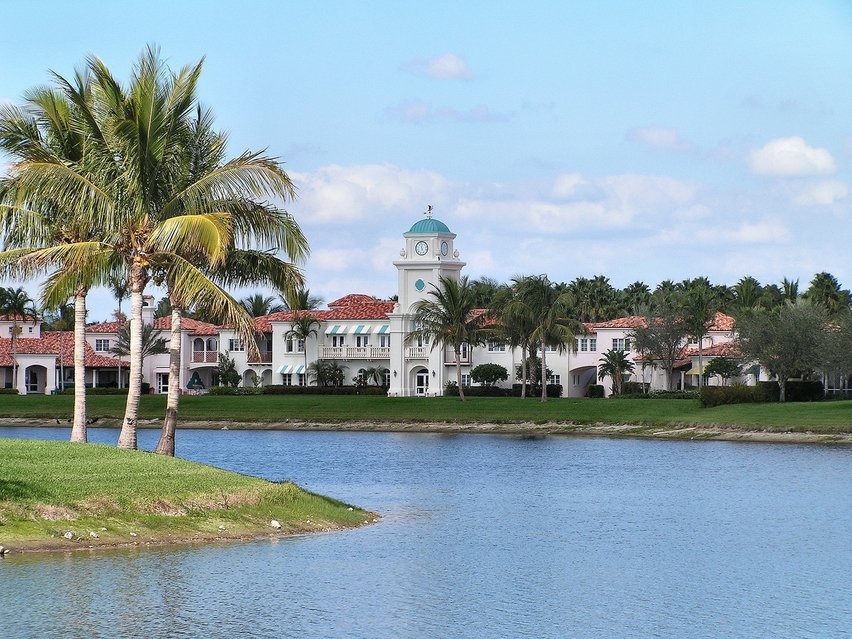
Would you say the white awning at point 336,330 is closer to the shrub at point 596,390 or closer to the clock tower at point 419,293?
the clock tower at point 419,293

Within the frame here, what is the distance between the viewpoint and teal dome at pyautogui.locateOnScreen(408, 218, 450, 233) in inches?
4117

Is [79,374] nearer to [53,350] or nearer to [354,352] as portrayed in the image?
[354,352]

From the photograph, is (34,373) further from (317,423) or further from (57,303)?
(57,303)

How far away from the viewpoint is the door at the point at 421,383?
10688 centimetres

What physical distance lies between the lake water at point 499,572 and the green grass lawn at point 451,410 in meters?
28.4

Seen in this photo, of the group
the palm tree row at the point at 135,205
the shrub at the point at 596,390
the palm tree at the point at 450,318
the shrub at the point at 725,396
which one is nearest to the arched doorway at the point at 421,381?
the palm tree at the point at 450,318

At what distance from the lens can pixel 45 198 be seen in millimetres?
36375

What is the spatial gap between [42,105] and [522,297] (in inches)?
2312

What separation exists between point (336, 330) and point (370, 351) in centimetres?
353

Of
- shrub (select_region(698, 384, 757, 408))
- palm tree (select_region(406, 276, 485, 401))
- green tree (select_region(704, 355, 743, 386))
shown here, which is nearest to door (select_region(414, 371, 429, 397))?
palm tree (select_region(406, 276, 485, 401))

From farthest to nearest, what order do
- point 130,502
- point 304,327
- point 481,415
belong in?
1. point 304,327
2. point 481,415
3. point 130,502

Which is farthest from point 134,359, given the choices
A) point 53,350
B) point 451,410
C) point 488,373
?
point 53,350

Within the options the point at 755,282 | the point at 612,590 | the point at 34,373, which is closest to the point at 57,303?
the point at 612,590

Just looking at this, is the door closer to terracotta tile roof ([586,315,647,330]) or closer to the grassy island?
terracotta tile roof ([586,315,647,330])
